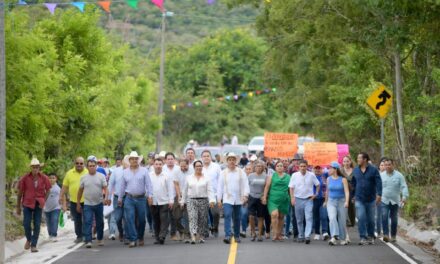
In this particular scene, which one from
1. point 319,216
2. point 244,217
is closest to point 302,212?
point 319,216

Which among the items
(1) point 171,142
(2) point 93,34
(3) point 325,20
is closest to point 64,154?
(2) point 93,34

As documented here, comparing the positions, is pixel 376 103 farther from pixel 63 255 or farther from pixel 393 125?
pixel 63 255

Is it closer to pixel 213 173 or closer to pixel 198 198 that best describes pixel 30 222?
pixel 198 198

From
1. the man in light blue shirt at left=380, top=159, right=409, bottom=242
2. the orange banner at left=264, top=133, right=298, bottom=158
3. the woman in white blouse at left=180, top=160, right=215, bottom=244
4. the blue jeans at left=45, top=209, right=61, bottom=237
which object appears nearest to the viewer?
the woman in white blouse at left=180, top=160, right=215, bottom=244

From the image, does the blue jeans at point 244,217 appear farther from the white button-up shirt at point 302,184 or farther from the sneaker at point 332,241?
the sneaker at point 332,241

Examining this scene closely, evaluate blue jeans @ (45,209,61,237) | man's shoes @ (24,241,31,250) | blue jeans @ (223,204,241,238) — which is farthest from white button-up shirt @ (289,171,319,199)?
man's shoes @ (24,241,31,250)

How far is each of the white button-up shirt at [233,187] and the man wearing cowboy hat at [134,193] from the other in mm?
1595

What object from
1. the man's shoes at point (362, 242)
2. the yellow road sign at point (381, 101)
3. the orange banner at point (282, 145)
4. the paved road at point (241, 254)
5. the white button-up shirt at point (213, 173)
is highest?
the yellow road sign at point (381, 101)

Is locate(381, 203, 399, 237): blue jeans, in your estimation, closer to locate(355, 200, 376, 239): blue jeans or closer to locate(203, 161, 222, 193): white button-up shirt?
locate(355, 200, 376, 239): blue jeans

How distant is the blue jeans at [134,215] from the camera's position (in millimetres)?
22312

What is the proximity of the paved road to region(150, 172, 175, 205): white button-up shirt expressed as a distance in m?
0.93

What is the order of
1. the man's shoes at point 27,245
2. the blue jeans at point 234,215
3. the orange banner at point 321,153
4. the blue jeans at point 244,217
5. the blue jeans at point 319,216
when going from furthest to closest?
1. the orange banner at point 321,153
2. the blue jeans at point 244,217
3. the blue jeans at point 319,216
4. the blue jeans at point 234,215
5. the man's shoes at point 27,245

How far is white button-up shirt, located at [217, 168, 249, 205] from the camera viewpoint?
75.8 feet

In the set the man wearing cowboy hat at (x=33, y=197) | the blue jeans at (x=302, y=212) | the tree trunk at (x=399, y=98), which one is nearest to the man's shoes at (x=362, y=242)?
the blue jeans at (x=302, y=212)
